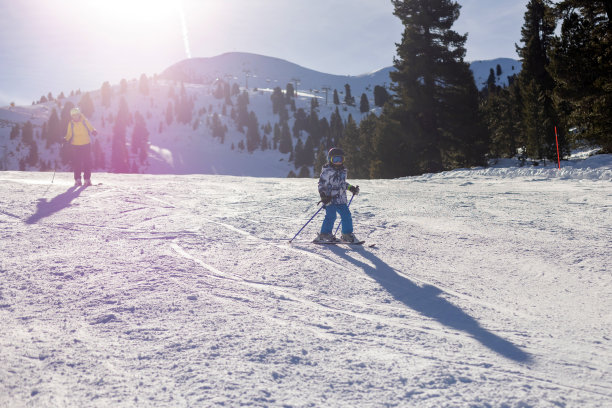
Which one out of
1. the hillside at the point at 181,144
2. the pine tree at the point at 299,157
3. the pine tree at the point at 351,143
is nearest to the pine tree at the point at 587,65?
the pine tree at the point at 351,143

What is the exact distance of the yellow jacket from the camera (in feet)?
39.9

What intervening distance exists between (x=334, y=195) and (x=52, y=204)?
688 cm

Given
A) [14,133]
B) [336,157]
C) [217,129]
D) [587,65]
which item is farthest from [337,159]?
[14,133]

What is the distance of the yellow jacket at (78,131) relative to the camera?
479 inches

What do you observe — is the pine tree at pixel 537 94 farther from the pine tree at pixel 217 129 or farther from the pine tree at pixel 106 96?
the pine tree at pixel 106 96

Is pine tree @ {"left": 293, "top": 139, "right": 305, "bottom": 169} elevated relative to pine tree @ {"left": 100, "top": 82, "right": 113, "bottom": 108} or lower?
lower

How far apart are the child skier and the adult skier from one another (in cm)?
862

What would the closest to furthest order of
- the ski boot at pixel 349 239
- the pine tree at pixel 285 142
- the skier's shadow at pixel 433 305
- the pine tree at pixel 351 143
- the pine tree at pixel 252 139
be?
the skier's shadow at pixel 433 305 → the ski boot at pixel 349 239 → the pine tree at pixel 351 143 → the pine tree at pixel 285 142 → the pine tree at pixel 252 139

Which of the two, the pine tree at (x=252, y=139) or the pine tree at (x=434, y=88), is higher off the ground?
the pine tree at (x=252, y=139)

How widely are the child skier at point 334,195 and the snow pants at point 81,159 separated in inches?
353

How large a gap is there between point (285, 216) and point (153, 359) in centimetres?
608

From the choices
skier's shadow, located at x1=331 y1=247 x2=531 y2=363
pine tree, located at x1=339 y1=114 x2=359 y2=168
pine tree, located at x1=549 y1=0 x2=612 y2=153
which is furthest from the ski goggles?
pine tree, located at x1=339 y1=114 x2=359 y2=168

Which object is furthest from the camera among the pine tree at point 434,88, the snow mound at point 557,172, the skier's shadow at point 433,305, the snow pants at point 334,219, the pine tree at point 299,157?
the pine tree at point 299,157

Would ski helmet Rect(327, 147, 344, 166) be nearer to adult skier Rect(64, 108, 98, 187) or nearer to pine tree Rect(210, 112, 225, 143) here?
adult skier Rect(64, 108, 98, 187)
